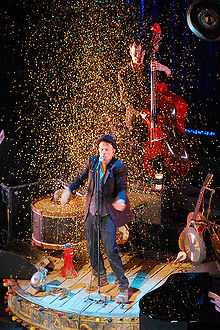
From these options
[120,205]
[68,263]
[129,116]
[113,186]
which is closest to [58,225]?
[68,263]

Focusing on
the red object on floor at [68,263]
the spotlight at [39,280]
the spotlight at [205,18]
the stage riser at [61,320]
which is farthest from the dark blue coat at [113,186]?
the spotlight at [205,18]

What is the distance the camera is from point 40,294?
7.47 m

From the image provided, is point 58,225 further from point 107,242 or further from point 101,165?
point 101,165

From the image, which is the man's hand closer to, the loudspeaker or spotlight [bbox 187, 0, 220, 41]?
the loudspeaker

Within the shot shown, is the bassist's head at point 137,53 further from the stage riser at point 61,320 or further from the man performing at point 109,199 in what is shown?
the stage riser at point 61,320

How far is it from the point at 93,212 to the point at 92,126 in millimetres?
3191

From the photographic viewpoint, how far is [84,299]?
7320 millimetres

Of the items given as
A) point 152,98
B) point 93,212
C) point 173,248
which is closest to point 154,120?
point 152,98

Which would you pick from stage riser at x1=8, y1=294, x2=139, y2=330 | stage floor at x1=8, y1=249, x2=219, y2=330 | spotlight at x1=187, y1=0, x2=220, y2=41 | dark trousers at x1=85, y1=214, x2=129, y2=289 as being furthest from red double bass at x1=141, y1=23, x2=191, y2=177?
stage riser at x1=8, y1=294, x2=139, y2=330

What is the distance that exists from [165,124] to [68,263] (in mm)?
2166

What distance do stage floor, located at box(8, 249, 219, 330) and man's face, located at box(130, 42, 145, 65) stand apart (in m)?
2.36

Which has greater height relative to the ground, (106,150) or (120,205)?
(106,150)

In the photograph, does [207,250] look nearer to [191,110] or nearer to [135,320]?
[135,320]

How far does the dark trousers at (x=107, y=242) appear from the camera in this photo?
7.15m
